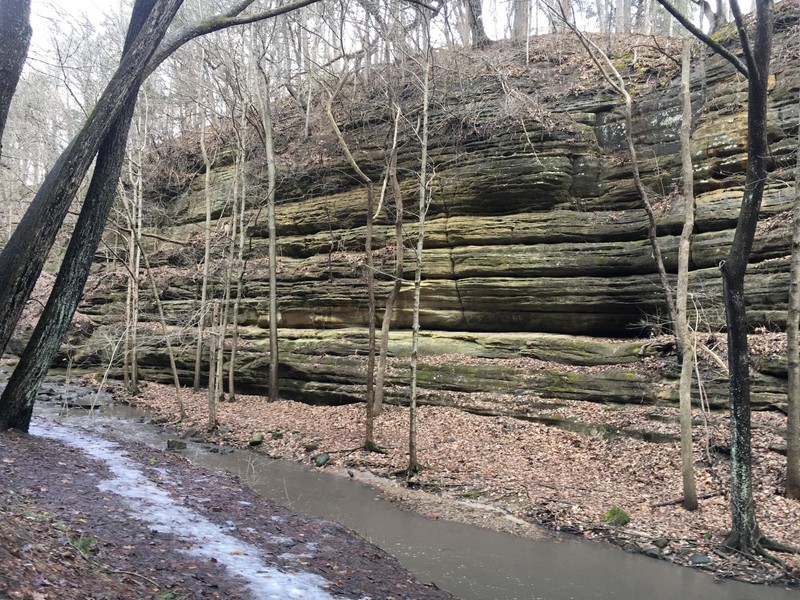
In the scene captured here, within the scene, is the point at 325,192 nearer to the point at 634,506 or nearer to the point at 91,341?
the point at 91,341

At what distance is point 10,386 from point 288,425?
7.54m

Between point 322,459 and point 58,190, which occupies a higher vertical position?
point 58,190

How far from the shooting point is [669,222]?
16875mm

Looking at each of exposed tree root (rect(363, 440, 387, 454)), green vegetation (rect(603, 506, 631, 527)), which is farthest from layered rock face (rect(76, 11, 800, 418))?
green vegetation (rect(603, 506, 631, 527))

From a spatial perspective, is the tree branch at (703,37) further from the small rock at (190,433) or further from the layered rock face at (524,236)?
the small rock at (190,433)

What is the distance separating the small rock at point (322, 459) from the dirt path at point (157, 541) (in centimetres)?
304

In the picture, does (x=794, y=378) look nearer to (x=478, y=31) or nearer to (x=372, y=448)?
(x=372, y=448)

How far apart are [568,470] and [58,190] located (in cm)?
1120

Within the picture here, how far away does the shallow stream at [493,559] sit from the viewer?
301 inches

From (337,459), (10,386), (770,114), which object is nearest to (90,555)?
(10,386)

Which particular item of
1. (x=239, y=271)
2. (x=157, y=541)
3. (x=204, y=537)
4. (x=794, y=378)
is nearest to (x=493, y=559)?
(x=204, y=537)

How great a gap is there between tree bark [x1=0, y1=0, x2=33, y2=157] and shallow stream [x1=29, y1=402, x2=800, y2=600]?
783 centimetres

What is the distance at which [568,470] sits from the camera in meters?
12.4

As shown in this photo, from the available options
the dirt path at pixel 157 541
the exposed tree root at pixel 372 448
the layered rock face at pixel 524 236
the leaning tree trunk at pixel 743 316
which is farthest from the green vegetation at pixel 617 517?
the exposed tree root at pixel 372 448
